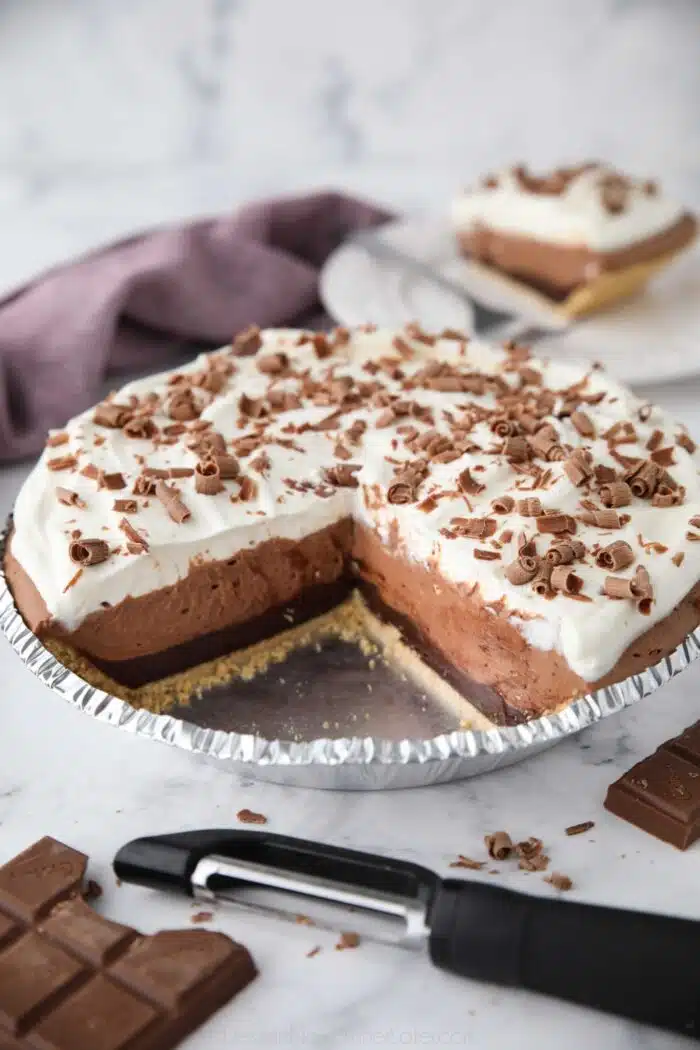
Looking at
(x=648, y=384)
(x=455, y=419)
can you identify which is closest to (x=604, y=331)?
(x=648, y=384)

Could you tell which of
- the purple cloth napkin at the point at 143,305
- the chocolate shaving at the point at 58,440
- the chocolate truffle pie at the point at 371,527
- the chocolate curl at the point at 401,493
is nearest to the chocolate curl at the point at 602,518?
the chocolate truffle pie at the point at 371,527

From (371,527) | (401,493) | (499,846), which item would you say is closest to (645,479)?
(401,493)

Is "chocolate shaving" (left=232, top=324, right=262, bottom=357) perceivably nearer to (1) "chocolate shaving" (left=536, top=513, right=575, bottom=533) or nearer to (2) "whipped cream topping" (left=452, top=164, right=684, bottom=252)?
(1) "chocolate shaving" (left=536, top=513, right=575, bottom=533)

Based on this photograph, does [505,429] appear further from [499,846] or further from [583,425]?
[499,846]

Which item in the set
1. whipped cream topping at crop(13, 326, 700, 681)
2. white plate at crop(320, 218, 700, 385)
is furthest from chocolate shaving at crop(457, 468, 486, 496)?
white plate at crop(320, 218, 700, 385)

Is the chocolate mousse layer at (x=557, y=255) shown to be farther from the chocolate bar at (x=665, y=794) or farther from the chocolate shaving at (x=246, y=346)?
the chocolate bar at (x=665, y=794)

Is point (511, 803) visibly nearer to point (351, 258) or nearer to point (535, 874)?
point (535, 874)
